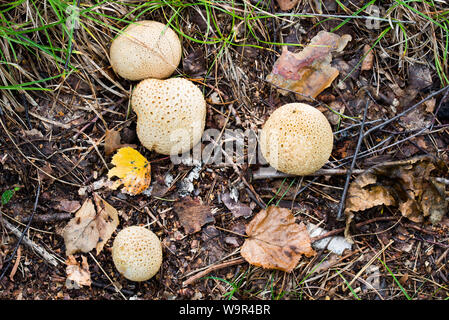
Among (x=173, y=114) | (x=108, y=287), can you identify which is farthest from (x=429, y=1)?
(x=108, y=287)

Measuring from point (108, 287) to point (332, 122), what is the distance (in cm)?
237

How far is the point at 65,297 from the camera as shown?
2.97 meters

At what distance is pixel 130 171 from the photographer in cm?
313

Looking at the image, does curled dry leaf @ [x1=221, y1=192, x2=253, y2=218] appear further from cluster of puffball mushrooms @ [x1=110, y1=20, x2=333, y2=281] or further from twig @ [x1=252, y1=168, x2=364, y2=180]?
cluster of puffball mushrooms @ [x1=110, y1=20, x2=333, y2=281]

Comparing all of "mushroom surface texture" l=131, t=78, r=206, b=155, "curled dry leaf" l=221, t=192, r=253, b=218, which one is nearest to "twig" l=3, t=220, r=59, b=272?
"mushroom surface texture" l=131, t=78, r=206, b=155

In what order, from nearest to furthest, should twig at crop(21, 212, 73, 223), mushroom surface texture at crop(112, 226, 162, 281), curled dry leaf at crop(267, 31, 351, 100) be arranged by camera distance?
mushroom surface texture at crop(112, 226, 162, 281) < twig at crop(21, 212, 73, 223) < curled dry leaf at crop(267, 31, 351, 100)

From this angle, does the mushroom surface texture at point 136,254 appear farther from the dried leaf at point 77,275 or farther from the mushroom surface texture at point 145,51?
the mushroom surface texture at point 145,51

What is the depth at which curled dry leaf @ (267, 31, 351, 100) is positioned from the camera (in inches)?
129

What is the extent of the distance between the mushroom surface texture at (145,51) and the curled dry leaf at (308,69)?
946 millimetres

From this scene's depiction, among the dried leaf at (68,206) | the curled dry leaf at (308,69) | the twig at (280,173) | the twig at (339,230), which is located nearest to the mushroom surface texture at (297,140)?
the twig at (280,173)

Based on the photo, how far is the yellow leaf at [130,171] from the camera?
3127 millimetres

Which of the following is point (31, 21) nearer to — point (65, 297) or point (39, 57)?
point (39, 57)

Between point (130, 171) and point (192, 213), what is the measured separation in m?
0.63

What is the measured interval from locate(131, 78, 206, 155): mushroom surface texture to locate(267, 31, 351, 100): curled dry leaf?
771mm
